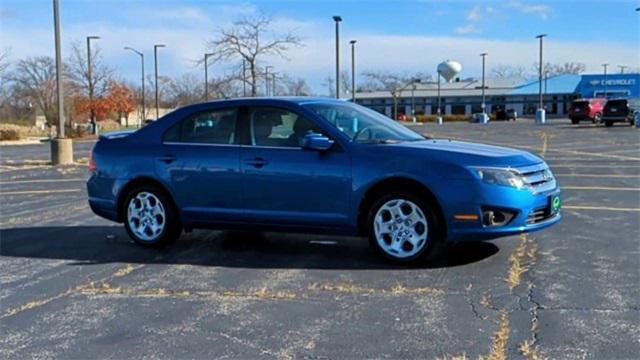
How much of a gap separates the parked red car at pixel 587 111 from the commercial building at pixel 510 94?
118 feet

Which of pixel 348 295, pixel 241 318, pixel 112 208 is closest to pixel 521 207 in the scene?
pixel 348 295

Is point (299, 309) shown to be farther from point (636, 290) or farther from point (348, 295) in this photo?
point (636, 290)

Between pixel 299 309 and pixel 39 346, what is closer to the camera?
pixel 39 346

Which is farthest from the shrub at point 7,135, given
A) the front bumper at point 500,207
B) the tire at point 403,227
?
the front bumper at point 500,207

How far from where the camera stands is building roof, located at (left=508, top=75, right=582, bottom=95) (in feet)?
304

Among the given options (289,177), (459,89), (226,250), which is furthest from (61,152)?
(459,89)

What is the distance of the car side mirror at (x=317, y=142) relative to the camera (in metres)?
6.45

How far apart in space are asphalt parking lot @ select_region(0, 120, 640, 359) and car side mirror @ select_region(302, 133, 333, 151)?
3.52 ft

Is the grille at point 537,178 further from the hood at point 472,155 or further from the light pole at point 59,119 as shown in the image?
the light pole at point 59,119

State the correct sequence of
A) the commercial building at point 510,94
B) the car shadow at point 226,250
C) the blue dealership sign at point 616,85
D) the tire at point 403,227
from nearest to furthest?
the tire at point 403,227
the car shadow at point 226,250
the blue dealership sign at point 616,85
the commercial building at point 510,94

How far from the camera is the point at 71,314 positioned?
16.9 feet

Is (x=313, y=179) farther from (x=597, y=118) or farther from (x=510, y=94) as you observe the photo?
(x=510, y=94)

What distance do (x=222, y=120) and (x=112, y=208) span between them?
5.32ft

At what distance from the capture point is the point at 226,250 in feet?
23.9
